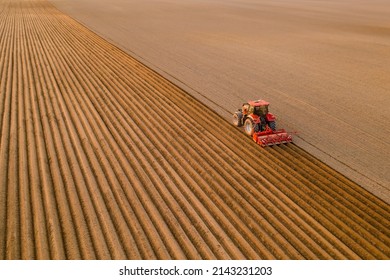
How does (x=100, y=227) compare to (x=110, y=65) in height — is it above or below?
below

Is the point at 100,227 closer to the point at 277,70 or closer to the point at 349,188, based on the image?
the point at 349,188

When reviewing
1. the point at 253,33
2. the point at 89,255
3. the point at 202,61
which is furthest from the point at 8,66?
the point at 253,33

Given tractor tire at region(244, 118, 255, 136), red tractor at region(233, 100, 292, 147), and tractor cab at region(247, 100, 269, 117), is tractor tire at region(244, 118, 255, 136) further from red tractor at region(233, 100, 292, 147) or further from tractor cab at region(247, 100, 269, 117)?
tractor cab at region(247, 100, 269, 117)

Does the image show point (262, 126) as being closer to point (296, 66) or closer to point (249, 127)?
point (249, 127)

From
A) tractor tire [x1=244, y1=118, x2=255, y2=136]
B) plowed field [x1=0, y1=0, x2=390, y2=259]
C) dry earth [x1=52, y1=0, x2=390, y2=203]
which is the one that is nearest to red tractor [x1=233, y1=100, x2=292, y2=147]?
tractor tire [x1=244, y1=118, x2=255, y2=136]

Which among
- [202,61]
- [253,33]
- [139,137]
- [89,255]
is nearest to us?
[89,255]

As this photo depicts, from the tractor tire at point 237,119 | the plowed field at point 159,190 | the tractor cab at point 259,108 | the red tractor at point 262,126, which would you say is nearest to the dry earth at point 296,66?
the red tractor at point 262,126

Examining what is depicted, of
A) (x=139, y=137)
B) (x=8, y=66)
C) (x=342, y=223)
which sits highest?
(x=8, y=66)
